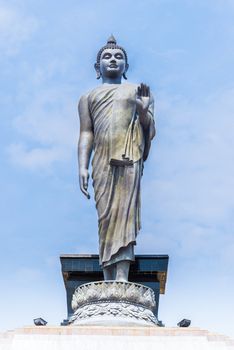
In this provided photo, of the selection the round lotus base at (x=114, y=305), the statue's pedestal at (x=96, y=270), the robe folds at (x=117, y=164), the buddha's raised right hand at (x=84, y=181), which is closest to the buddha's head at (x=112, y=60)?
the robe folds at (x=117, y=164)

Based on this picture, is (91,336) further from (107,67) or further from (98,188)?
(107,67)

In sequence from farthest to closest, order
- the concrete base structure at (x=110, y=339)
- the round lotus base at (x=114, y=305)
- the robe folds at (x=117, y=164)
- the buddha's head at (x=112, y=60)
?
the buddha's head at (x=112, y=60) → the robe folds at (x=117, y=164) → the round lotus base at (x=114, y=305) → the concrete base structure at (x=110, y=339)

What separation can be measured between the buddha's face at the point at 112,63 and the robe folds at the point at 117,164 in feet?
1.85

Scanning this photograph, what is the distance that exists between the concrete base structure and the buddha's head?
6504 millimetres

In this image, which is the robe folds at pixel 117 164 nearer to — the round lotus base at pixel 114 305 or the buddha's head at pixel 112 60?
the buddha's head at pixel 112 60

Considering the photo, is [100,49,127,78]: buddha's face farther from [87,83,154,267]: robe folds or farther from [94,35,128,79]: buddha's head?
[87,83,154,267]: robe folds

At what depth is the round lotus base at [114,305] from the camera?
1530 centimetres

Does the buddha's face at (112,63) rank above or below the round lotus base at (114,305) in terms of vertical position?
above

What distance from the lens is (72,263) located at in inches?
721

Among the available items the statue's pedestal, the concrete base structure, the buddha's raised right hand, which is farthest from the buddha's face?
the concrete base structure

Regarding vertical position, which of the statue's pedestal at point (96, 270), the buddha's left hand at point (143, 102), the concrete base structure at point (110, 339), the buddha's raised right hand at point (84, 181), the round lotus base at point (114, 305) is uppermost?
the buddha's left hand at point (143, 102)

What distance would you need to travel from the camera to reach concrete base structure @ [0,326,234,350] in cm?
1425

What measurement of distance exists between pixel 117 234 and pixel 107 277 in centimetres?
92

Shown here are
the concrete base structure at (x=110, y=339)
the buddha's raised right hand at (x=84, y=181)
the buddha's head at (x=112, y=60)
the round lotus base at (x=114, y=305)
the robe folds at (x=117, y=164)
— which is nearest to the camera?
the concrete base structure at (x=110, y=339)
